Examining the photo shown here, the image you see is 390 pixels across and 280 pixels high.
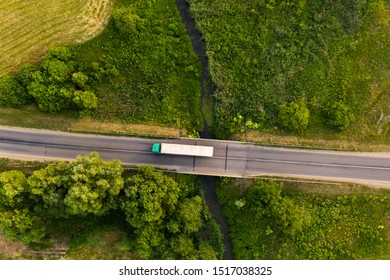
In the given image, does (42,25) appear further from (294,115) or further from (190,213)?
(294,115)

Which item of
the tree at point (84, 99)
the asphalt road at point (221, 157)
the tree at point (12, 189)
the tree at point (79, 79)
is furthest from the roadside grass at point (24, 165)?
the tree at point (79, 79)

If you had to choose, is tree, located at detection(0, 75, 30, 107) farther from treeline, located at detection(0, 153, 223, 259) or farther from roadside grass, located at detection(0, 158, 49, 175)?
treeline, located at detection(0, 153, 223, 259)

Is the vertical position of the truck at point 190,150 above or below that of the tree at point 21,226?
above

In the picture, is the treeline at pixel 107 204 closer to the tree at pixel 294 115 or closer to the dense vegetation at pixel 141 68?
the dense vegetation at pixel 141 68

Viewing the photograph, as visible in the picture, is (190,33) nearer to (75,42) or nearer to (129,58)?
(129,58)

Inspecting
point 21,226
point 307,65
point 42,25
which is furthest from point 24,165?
point 307,65

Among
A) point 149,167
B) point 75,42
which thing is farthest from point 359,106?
point 75,42
